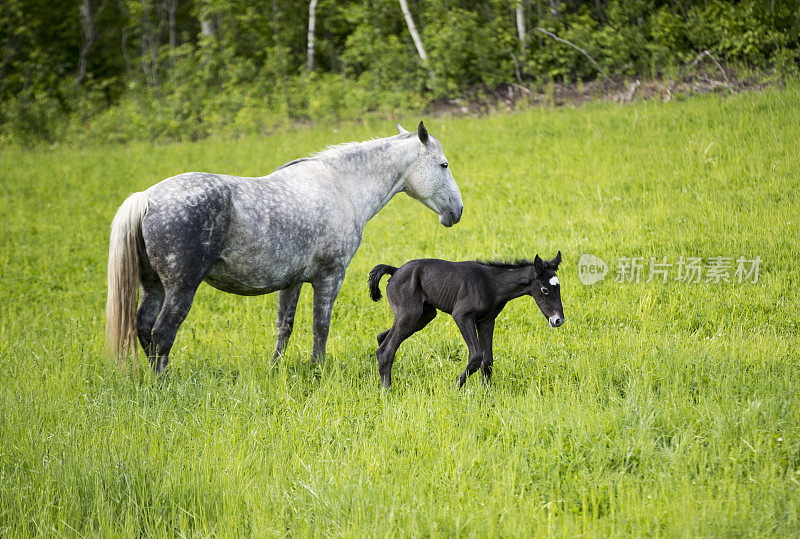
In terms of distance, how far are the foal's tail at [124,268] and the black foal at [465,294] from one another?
2.13 metres

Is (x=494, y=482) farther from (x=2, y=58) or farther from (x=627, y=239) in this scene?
(x=2, y=58)

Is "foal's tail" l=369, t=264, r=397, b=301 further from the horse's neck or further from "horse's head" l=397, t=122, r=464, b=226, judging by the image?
"horse's head" l=397, t=122, r=464, b=226

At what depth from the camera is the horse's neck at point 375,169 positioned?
7.38 metres

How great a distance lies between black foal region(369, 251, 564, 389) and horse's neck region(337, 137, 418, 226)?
1.20 m

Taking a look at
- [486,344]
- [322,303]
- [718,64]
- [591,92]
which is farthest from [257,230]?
[591,92]

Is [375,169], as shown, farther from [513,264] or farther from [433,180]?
[513,264]

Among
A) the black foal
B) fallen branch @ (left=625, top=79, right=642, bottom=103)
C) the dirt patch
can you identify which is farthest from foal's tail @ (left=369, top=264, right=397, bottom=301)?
fallen branch @ (left=625, top=79, right=642, bottom=103)

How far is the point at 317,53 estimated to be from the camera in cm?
3077

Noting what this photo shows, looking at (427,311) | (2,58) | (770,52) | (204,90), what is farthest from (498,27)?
(2,58)

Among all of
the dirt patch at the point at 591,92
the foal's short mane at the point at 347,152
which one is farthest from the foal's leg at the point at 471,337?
the dirt patch at the point at 591,92

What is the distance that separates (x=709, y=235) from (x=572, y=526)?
26.0 feet

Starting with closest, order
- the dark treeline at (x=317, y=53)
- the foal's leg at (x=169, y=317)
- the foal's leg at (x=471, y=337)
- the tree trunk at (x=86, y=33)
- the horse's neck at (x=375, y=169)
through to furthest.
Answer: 1. the foal's leg at (x=471, y=337)
2. the foal's leg at (x=169, y=317)
3. the horse's neck at (x=375, y=169)
4. the dark treeline at (x=317, y=53)
5. the tree trunk at (x=86, y=33)

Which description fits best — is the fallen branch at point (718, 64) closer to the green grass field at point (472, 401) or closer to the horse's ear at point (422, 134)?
the green grass field at point (472, 401)

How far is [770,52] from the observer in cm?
1772
